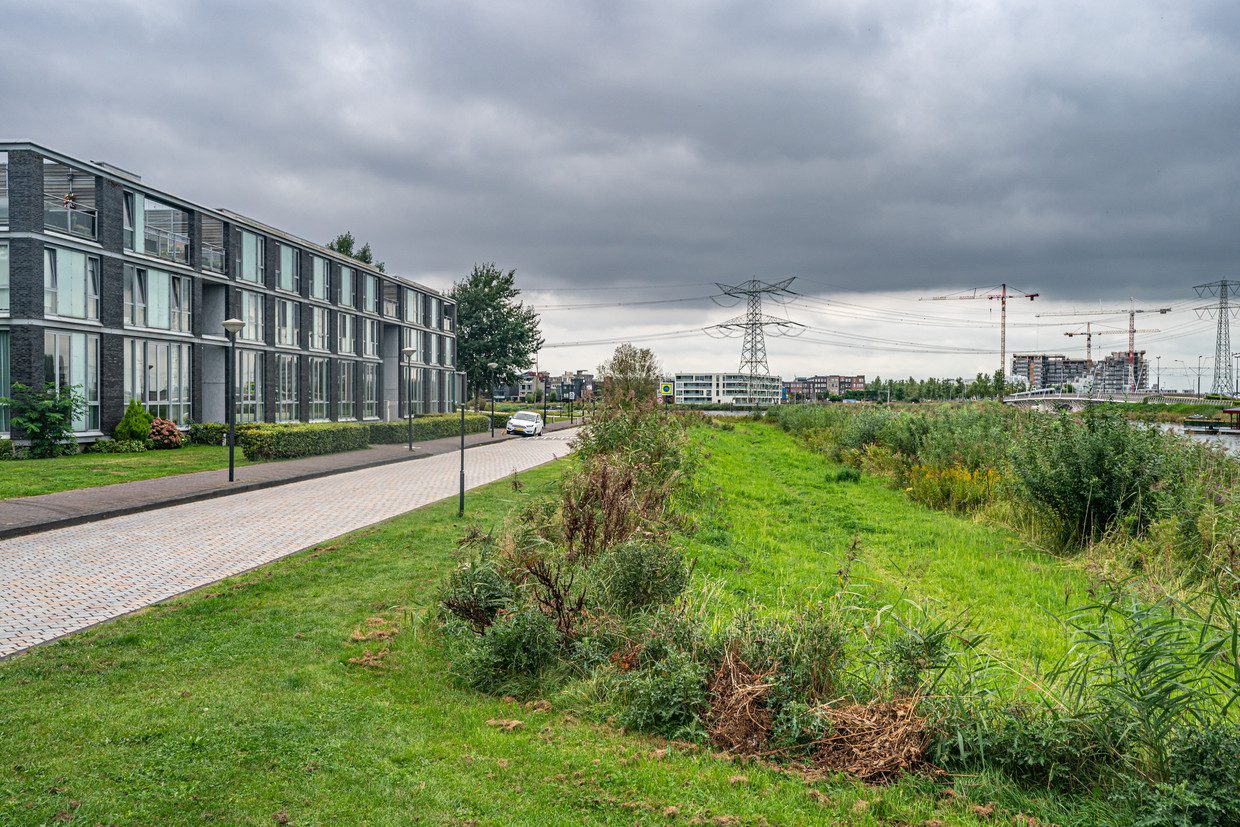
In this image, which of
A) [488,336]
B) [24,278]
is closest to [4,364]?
[24,278]

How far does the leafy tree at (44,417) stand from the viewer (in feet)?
77.2

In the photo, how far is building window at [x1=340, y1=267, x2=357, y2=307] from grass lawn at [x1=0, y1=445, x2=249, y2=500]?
69.2 ft

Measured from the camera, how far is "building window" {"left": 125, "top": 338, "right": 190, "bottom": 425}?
29359mm

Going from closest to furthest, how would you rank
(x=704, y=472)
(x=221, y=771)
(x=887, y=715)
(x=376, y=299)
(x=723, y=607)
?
(x=221, y=771), (x=887, y=715), (x=723, y=607), (x=704, y=472), (x=376, y=299)

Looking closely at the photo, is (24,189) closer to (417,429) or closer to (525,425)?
(417,429)

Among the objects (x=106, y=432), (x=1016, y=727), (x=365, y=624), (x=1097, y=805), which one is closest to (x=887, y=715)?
(x=1016, y=727)

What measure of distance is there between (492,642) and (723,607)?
2092 millimetres

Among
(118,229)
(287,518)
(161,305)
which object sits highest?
(118,229)

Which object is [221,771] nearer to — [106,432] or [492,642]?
[492,642]

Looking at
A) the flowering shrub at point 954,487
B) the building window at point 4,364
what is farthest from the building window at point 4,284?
the flowering shrub at point 954,487

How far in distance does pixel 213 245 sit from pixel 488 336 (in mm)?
41057

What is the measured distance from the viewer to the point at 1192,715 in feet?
12.8

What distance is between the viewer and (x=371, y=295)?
166ft

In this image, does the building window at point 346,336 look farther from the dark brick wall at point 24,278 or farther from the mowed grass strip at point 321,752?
the mowed grass strip at point 321,752
